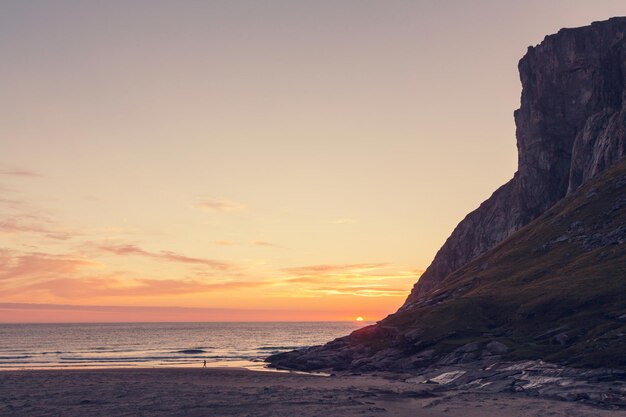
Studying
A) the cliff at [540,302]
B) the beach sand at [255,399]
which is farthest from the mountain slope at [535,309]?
the beach sand at [255,399]

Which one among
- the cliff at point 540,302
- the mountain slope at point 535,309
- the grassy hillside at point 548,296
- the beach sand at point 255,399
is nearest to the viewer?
the beach sand at point 255,399

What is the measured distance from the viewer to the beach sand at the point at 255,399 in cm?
5853

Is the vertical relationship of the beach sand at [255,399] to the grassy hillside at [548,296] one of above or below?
below

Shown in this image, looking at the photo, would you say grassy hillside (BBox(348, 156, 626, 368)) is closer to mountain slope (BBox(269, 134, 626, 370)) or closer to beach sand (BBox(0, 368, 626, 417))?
mountain slope (BBox(269, 134, 626, 370))

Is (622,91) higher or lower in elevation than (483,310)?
higher

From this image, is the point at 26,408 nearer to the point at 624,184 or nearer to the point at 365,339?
the point at 365,339

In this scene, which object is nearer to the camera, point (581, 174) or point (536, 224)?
point (536, 224)

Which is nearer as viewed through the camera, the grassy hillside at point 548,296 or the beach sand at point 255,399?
the beach sand at point 255,399

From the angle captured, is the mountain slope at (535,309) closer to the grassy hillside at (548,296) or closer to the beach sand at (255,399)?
the grassy hillside at (548,296)

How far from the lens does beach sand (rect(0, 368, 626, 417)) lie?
58.5 metres

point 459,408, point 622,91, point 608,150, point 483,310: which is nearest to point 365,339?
point 483,310

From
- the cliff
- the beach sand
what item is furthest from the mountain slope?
the beach sand

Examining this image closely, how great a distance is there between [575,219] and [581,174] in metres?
43.6

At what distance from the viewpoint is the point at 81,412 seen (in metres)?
59.8
